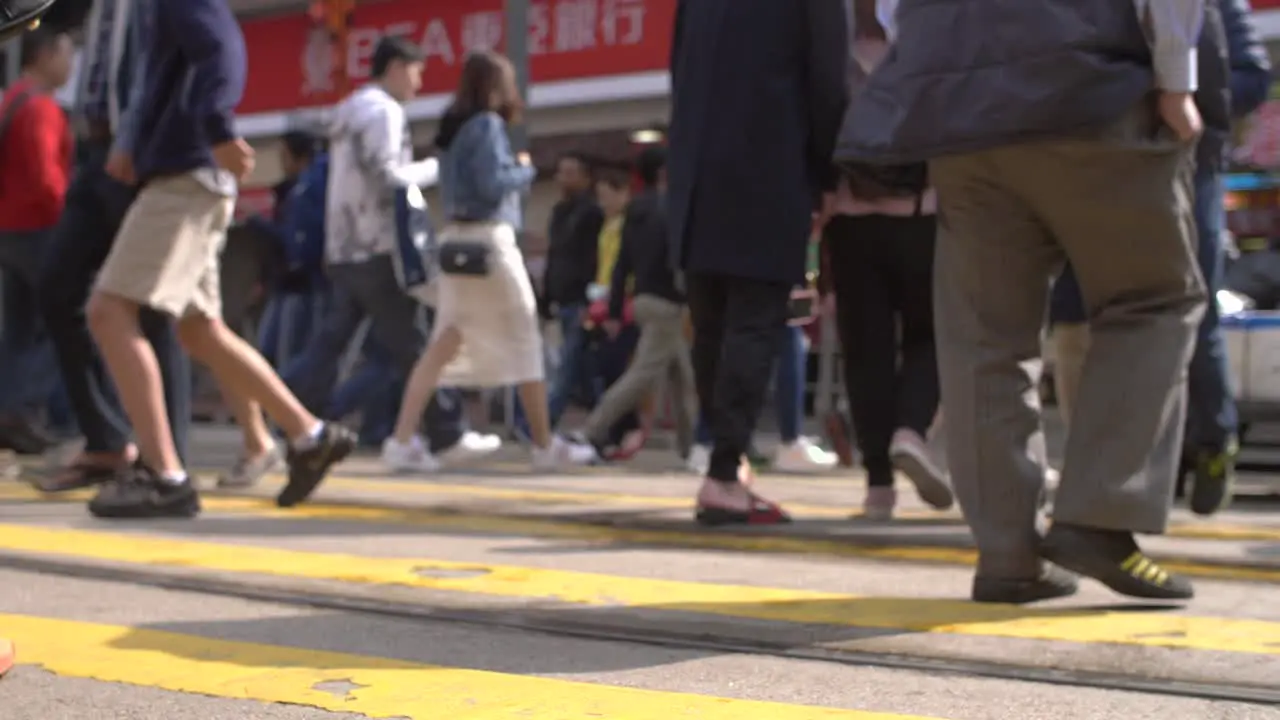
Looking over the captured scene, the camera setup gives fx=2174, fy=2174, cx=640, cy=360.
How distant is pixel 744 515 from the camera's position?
6355 millimetres

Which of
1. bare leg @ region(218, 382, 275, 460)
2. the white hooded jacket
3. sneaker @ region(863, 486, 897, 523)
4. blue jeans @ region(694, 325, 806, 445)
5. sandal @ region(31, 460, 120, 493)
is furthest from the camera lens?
blue jeans @ region(694, 325, 806, 445)

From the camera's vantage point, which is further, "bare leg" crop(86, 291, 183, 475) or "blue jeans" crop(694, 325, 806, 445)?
"blue jeans" crop(694, 325, 806, 445)

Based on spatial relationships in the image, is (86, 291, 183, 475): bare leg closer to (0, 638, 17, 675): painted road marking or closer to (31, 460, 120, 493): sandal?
(31, 460, 120, 493): sandal

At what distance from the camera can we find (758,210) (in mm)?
6297

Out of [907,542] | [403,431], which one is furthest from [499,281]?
[907,542]

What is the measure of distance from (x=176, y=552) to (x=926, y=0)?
7.65 feet

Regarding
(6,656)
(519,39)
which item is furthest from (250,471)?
(519,39)

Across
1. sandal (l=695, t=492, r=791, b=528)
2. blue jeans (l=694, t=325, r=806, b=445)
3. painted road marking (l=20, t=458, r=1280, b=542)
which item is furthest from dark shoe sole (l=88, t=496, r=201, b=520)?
blue jeans (l=694, t=325, r=806, b=445)

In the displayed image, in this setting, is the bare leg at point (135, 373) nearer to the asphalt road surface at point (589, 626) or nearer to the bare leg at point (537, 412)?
the asphalt road surface at point (589, 626)

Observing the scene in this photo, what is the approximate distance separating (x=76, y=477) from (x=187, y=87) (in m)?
1.66

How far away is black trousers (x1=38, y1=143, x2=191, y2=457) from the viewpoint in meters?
7.01

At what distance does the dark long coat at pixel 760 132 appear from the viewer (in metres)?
6.29

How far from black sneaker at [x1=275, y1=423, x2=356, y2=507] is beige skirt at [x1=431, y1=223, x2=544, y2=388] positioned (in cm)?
241

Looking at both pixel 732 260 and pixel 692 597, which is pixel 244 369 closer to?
pixel 732 260
